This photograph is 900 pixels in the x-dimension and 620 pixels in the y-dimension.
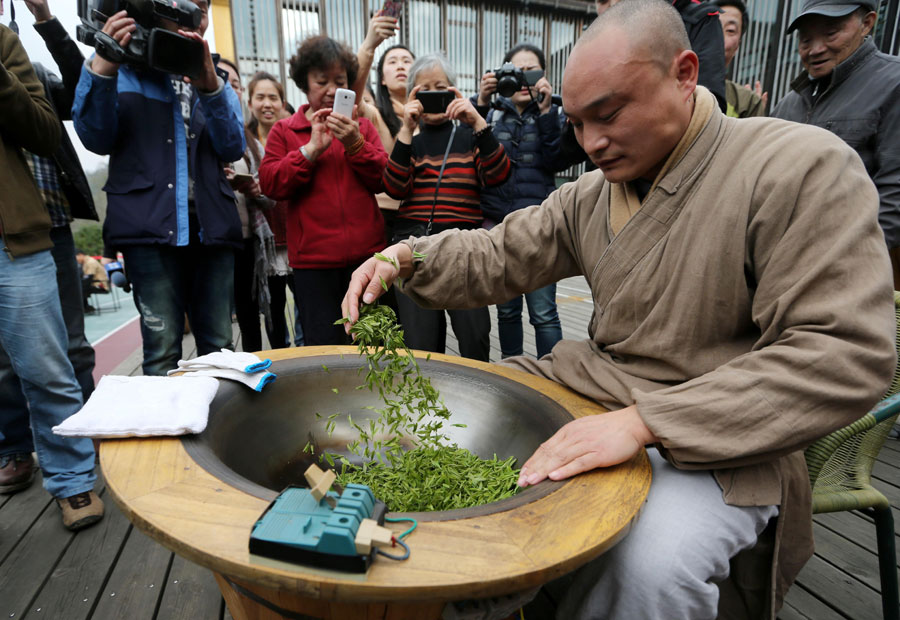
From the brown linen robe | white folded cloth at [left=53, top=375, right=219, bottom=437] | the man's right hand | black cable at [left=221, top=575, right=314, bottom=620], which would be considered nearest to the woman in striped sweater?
the man's right hand

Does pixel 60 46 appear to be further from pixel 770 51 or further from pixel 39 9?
pixel 770 51

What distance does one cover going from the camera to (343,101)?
92.3 inches

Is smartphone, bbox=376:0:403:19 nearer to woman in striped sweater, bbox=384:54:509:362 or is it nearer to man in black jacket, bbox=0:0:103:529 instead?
woman in striped sweater, bbox=384:54:509:362

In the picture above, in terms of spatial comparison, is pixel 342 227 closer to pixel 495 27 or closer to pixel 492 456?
pixel 492 456

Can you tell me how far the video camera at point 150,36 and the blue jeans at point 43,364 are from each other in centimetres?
80

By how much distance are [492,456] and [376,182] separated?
165 centimetres

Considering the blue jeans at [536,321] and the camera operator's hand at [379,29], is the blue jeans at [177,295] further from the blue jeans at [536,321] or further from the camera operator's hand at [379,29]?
the blue jeans at [536,321]

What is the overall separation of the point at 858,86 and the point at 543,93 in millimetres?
1396

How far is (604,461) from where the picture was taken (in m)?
1.02

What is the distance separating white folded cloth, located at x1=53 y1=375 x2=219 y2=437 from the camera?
3.51 feet

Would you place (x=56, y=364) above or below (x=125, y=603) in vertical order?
above

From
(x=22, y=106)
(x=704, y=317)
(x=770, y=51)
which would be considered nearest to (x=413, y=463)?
(x=704, y=317)

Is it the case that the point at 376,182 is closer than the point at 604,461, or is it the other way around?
the point at 604,461

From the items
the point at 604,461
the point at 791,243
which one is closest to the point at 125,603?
the point at 604,461
